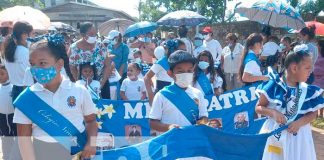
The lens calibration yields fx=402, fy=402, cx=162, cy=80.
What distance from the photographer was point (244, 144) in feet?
11.8

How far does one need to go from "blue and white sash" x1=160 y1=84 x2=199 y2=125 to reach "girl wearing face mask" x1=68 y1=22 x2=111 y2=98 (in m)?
2.73

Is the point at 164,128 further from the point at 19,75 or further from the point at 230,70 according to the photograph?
the point at 230,70

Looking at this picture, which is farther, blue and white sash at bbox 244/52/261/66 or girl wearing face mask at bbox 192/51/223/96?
blue and white sash at bbox 244/52/261/66

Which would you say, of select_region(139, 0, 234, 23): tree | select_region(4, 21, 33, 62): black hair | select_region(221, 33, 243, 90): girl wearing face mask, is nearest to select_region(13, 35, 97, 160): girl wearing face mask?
select_region(4, 21, 33, 62): black hair

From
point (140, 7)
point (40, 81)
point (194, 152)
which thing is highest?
point (140, 7)

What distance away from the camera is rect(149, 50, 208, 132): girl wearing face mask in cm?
352

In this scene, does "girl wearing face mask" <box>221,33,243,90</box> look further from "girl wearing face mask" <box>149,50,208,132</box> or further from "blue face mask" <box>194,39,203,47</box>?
"girl wearing face mask" <box>149,50,208,132</box>

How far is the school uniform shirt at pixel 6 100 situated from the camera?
205 inches

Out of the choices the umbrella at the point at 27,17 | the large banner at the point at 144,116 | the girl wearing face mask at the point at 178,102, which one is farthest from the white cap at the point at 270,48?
the girl wearing face mask at the point at 178,102

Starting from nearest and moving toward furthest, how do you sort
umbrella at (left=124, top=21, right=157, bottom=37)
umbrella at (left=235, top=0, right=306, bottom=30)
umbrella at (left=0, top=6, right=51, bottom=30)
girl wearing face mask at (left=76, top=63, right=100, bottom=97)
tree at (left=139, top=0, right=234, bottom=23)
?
1. girl wearing face mask at (left=76, top=63, right=100, bottom=97)
2. umbrella at (left=0, top=6, right=51, bottom=30)
3. umbrella at (left=235, top=0, right=306, bottom=30)
4. umbrella at (left=124, top=21, right=157, bottom=37)
5. tree at (left=139, top=0, right=234, bottom=23)

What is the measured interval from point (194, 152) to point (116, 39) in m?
5.37

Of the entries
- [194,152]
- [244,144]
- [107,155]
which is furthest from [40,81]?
[244,144]

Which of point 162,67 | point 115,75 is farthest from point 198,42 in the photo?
point 162,67

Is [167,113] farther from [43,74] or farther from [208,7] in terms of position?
[208,7]
